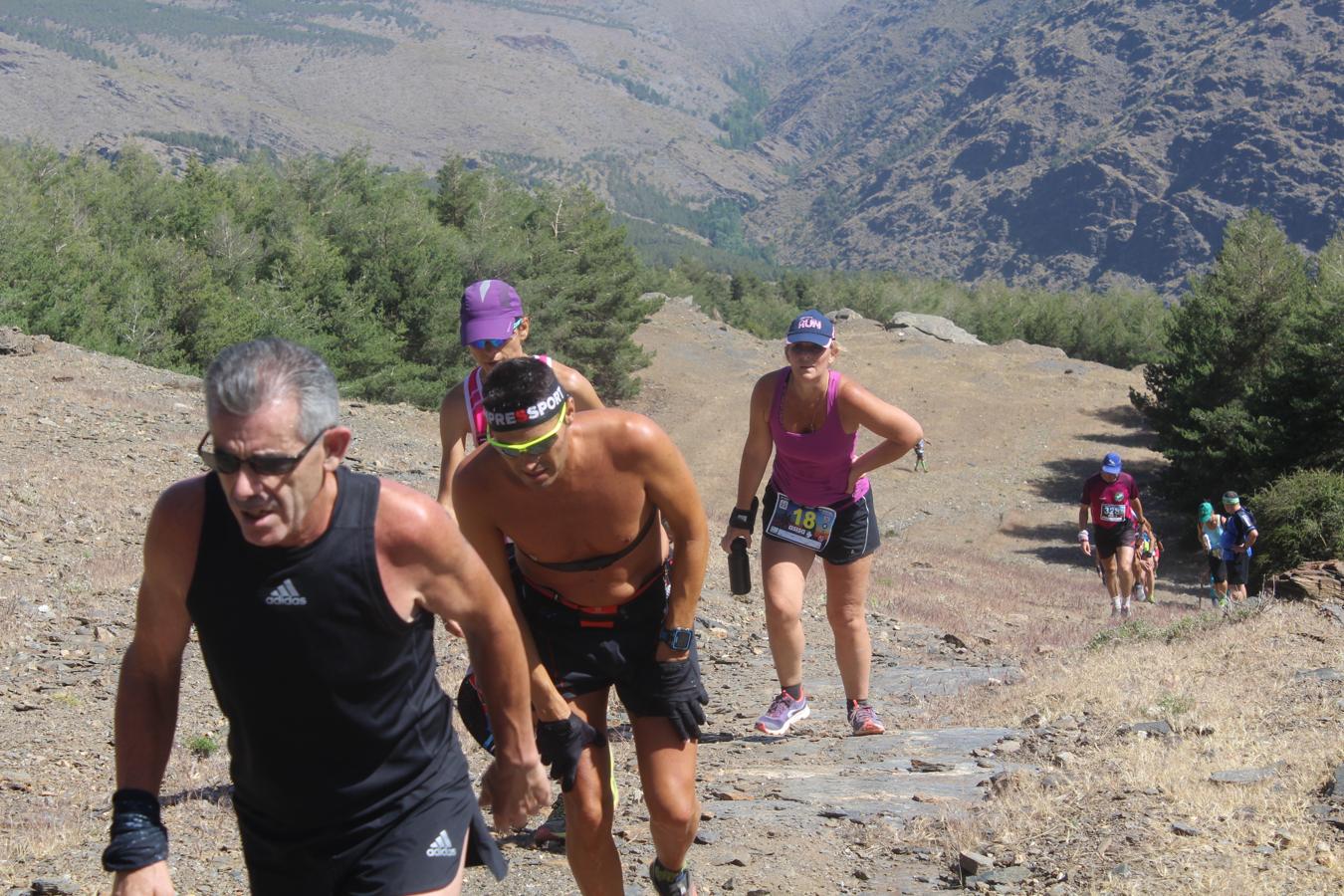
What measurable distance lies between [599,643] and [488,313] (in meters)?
1.67

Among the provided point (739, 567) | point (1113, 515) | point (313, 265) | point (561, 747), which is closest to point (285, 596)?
point (561, 747)

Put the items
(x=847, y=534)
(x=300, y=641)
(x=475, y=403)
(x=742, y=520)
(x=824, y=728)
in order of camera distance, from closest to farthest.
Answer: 1. (x=300, y=641)
2. (x=475, y=403)
3. (x=742, y=520)
4. (x=847, y=534)
5. (x=824, y=728)

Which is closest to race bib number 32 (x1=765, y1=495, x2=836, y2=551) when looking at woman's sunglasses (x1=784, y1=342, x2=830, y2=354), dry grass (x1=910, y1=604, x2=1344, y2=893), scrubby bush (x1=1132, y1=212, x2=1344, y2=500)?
woman's sunglasses (x1=784, y1=342, x2=830, y2=354)

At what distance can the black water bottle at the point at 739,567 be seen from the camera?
6.00 meters

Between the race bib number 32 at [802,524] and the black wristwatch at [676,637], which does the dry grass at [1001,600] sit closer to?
the race bib number 32 at [802,524]

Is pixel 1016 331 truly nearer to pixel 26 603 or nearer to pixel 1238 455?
pixel 1238 455

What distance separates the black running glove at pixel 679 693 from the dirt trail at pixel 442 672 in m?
0.89

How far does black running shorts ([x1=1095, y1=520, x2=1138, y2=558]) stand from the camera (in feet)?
42.4

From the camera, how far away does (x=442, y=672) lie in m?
8.51

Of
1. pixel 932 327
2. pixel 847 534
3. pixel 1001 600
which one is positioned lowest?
pixel 932 327

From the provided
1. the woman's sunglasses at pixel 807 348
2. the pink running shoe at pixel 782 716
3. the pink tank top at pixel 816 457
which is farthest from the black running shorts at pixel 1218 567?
the woman's sunglasses at pixel 807 348

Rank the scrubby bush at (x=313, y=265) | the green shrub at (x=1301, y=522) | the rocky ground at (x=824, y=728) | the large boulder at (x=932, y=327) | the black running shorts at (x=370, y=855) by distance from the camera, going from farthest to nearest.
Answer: the large boulder at (x=932, y=327) → the scrubby bush at (x=313, y=265) → the green shrub at (x=1301, y=522) → the rocky ground at (x=824, y=728) → the black running shorts at (x=370, y=855)

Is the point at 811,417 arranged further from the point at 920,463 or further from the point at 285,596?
the point at 920,463

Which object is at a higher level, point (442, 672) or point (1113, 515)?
point (1113, 515)
